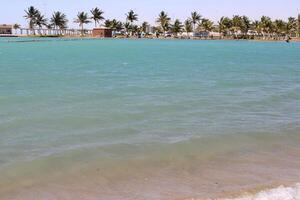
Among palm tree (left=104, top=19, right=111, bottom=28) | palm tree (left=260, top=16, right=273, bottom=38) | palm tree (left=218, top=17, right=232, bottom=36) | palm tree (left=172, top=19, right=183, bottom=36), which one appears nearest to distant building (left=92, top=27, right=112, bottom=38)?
palm tree (left=104, top=19, right=111, bottom=28)

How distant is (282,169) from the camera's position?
10.9 metres

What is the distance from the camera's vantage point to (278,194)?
8.12 m

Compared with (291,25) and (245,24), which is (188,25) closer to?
(245,24)

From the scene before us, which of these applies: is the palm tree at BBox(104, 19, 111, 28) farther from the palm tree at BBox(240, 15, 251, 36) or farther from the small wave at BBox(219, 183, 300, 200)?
the small wave at BBox(219, 183, 300, 200)

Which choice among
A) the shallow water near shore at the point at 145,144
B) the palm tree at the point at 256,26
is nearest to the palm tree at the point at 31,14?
the palm tree at the point at 256,26

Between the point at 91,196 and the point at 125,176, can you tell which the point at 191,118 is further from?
the point at 91,196

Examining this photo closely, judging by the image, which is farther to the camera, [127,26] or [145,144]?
[127,26]

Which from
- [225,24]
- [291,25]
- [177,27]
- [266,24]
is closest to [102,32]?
[177,27]

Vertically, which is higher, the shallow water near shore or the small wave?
the small wave

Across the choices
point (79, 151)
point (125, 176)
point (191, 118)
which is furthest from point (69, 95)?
point (125, 176)

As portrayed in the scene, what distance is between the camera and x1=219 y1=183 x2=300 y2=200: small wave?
7.92m

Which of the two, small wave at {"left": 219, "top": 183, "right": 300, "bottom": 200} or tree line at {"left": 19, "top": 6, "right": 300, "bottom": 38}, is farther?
tree line at {"left": 19, "top": 6, "right": 300, "bottom": 38}

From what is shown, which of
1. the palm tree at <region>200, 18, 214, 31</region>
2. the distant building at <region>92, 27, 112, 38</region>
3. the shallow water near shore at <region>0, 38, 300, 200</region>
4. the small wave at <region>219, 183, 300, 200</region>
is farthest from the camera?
the distant building at <region>92, 27, 112, 38</region>

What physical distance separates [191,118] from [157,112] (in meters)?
1.83
